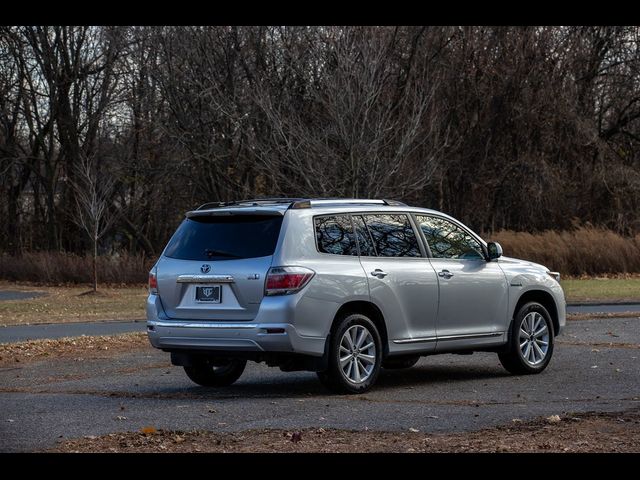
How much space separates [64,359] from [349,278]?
5.37m

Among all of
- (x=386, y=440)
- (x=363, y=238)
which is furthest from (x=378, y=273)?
(x=386, y=440)

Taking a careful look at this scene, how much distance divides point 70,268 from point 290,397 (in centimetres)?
3308

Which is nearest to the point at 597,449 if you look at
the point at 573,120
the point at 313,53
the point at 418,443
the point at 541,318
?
the point at 418,443

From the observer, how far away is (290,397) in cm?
1176

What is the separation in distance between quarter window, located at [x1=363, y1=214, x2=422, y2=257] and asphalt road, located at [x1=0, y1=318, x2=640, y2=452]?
1348 millimetres

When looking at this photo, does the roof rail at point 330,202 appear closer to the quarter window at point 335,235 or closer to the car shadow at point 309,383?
the quarter window at point 335,235

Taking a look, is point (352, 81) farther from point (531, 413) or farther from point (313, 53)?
point (531, 413)

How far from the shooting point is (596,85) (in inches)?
1881

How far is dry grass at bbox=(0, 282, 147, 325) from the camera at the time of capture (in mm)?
26078

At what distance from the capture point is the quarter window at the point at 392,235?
12.7 metres

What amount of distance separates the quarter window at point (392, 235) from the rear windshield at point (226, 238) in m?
1.17

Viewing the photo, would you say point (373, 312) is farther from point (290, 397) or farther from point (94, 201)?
point (94, 201)

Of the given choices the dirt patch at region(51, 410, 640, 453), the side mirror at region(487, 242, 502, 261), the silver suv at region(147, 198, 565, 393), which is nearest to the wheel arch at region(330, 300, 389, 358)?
the silver suv at region(147, 198, 565, 393)

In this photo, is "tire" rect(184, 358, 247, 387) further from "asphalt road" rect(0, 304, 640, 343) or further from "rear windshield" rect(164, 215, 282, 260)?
"asphalt road" rect(0, 304, 640, 343)
